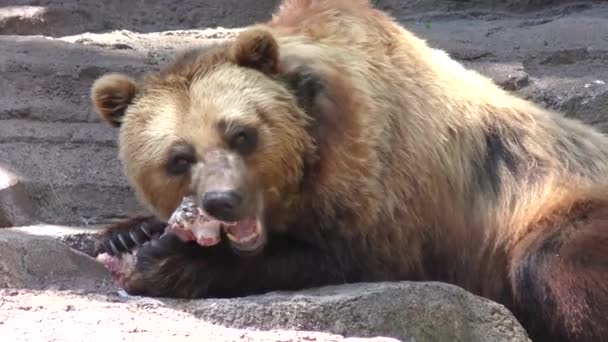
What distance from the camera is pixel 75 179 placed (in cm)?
760

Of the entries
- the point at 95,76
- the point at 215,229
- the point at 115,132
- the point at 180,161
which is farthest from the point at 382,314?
the point at 95,76

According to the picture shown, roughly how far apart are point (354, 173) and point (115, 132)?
2820 millimetres

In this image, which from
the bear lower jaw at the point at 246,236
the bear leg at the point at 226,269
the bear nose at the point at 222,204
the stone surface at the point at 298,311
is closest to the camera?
the stone surface at the point at 298,311

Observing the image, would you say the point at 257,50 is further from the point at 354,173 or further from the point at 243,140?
the point at 354,173

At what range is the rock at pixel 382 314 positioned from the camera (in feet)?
15.2

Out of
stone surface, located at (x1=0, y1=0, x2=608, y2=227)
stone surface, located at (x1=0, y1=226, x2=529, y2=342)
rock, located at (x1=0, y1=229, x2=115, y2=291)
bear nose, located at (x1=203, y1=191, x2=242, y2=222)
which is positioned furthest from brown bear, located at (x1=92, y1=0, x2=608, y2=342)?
stone surface, located at (x1=0, y1=0, x2=608, y2=227)

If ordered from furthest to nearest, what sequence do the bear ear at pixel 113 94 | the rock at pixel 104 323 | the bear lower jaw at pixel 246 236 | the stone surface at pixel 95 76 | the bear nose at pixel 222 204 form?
the stone surface at pixel 95 76 → the bear ear at pixel 113 94 → the bear lower jaw at pixel 246 236 → the bear nose at pixel 222 204 → the rock at pixel 104 323

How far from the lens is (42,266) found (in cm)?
515

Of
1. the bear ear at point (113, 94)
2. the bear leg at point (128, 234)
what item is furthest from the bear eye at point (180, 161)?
the bear leg at point (128, 234)

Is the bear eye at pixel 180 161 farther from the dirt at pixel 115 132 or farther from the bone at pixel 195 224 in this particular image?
the dirt at pixel 115 132

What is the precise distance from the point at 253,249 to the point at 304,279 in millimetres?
266

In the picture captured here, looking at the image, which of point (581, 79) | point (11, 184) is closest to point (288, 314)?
point (11, 184)

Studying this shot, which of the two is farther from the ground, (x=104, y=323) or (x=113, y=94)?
(x=113, y=94)

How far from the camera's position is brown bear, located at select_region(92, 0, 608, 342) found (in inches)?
208
